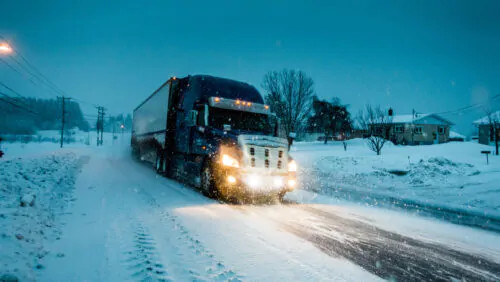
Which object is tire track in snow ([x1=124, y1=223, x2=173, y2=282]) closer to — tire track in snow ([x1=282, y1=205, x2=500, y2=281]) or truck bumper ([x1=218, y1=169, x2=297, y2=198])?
tire track in snow ([x1=282, y1=205, x2=500, y2=281])

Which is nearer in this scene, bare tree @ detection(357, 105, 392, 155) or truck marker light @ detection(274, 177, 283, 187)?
truck marker light @ detection(274, 177, 283, 187)

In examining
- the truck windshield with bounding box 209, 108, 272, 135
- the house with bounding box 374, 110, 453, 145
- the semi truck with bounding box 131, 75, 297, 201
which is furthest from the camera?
the house with bounding box 374, 110, 453, 145

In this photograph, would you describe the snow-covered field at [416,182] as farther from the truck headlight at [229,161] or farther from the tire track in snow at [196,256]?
the tire track in snow at [196,256]

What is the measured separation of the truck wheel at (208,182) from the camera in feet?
26.8

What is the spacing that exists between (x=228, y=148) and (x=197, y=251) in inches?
151

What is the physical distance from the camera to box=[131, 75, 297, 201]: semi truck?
754 centimetres

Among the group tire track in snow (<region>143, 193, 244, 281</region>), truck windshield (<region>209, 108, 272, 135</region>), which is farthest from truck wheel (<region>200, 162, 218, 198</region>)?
tire track in snow (<region>143, 193, 244, 281</region>)

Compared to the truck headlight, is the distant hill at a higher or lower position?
higher

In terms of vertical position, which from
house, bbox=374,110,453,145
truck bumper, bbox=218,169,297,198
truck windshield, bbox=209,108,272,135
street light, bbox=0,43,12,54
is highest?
street light, bbox=0,43,12,54

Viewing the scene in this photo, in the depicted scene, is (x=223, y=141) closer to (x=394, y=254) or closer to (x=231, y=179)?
(x=231, y=179)

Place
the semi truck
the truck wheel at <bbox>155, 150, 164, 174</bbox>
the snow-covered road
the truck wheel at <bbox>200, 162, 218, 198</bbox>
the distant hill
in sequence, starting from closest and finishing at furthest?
the snow-covered road < the semi truck < the truck wheel at <bbox>200, 162, 218, 198</bbox> < the truck wheel at <bbox>155, 150, 164, 174</bbox> < the distant hill

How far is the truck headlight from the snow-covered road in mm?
1122

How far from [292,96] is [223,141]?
71.7 feet

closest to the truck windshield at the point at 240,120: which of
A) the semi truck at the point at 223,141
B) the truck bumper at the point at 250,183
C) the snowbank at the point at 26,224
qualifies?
the semi truck at the point at 223,141
